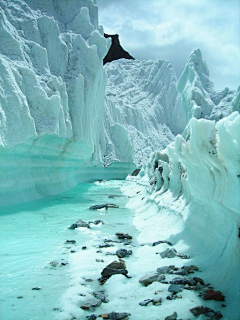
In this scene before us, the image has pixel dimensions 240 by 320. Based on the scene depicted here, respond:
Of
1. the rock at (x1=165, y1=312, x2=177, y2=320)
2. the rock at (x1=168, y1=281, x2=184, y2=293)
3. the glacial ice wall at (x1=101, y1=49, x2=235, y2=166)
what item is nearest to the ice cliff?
the rock at (x1=168, y1=281, x2=184, y2=293)

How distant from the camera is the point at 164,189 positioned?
28.7 feet

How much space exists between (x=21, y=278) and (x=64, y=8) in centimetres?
1518

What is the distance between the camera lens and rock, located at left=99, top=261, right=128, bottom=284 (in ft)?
12.4

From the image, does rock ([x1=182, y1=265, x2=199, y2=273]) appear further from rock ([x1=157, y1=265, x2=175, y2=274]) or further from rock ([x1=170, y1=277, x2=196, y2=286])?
rock ([x1=170, y1=277, x2=196, y2=286])

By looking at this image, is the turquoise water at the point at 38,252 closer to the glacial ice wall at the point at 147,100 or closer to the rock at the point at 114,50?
the glacial ice wall at the point at 147,100

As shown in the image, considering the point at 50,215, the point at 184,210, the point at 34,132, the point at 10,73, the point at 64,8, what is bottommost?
the point at 50,215

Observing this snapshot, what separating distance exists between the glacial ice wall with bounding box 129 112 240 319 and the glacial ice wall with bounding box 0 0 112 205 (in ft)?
18.1

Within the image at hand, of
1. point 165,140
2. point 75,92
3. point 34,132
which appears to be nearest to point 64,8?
point 75,92

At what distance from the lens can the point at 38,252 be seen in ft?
15.8

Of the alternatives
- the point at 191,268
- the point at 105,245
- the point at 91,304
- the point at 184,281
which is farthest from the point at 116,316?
the point at 105,245

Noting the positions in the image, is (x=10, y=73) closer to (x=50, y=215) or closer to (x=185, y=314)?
(x=50, y=215)

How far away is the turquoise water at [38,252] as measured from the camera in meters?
3.08

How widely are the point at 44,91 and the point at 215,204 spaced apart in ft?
25.2

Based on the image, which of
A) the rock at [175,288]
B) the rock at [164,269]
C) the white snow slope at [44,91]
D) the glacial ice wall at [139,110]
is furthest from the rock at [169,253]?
the glacial ice wall at [139,110]
